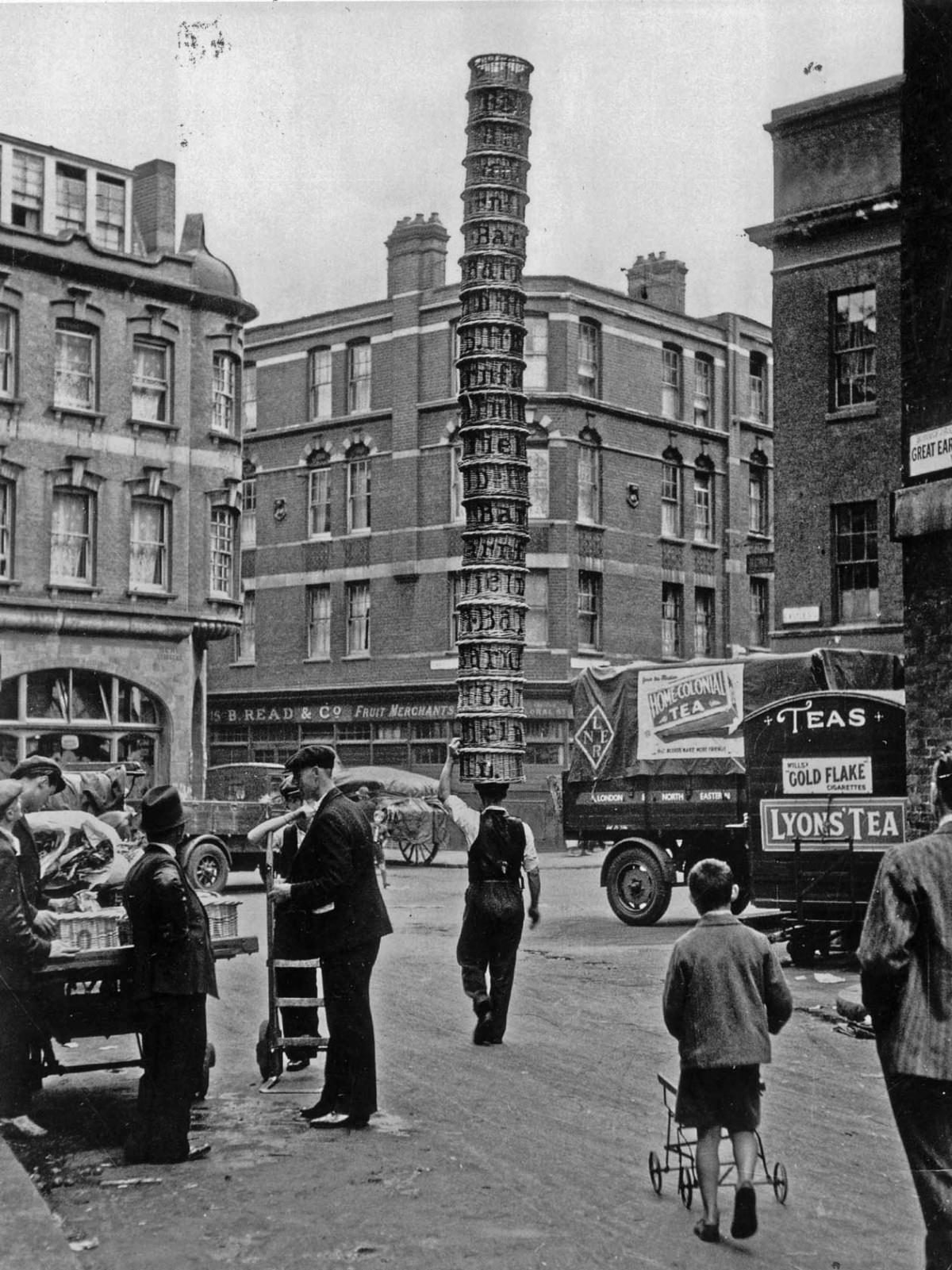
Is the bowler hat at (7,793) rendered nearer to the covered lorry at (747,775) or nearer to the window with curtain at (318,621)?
the covered lorry at (747,775)

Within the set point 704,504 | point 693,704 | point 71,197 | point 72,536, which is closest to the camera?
point 693,704

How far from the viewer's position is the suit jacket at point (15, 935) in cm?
731

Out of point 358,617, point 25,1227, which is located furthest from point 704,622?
point 25,1227

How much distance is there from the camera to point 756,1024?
235 inches

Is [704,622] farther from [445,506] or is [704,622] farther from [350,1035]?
[350,1035]

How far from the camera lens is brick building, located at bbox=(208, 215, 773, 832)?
39.4m

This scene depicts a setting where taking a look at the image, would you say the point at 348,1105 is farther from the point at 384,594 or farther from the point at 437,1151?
the point at 384,594

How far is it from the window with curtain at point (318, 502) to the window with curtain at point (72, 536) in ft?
37.8

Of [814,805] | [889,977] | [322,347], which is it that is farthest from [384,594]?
[889,977]

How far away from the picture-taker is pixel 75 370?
3161 centimetres

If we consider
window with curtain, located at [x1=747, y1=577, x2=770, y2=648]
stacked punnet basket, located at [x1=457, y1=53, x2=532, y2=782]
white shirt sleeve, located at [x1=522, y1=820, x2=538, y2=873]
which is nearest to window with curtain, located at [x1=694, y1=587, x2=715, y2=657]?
window with curtain, located at [x1=747, y1=577, x2=770, y2=648]

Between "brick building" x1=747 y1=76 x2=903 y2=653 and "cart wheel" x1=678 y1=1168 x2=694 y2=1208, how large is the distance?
17.4 metres

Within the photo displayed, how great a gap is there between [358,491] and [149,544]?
1047cm

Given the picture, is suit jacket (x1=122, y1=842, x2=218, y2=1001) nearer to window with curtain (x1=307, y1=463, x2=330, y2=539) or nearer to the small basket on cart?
the small basket on cart
